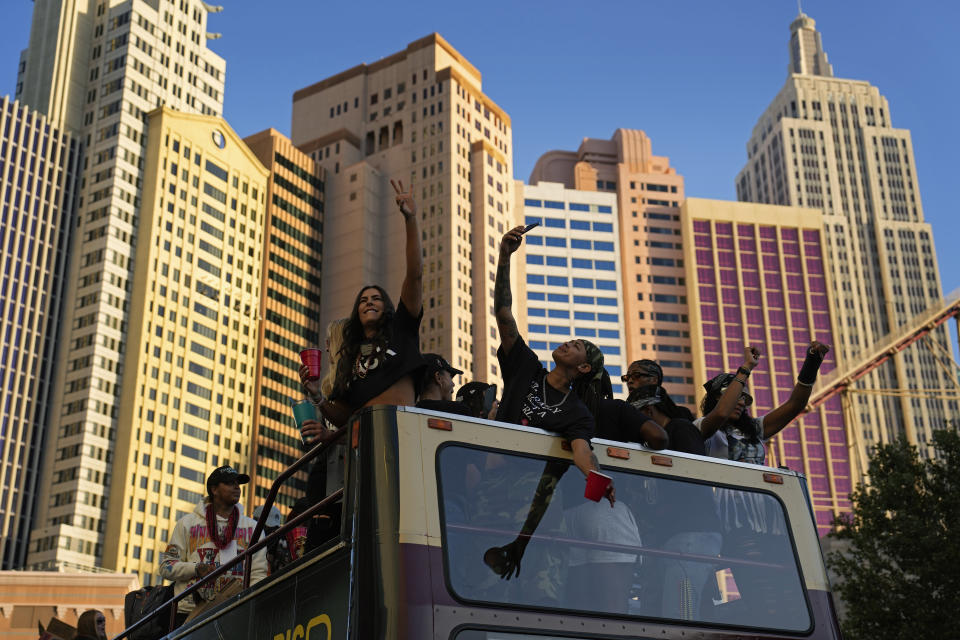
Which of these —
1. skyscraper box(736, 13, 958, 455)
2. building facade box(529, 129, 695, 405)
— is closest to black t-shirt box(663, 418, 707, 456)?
building facade box(529, 129, 695, 405)

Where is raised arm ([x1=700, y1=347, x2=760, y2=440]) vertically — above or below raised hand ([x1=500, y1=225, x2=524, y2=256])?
below

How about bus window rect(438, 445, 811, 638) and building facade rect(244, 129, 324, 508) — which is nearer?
bus window rect(438, 445, 811, 638)

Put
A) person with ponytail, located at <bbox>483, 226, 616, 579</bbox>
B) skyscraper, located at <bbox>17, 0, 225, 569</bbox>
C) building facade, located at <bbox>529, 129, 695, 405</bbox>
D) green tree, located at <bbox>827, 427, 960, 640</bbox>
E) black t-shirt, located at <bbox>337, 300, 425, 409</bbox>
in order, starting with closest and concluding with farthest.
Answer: person with ponytail, located at <bbox>483, 226, 616, 579</bbox> < black t-shirt, located at <bbox>337, 300, 425, 409</bbox> < green tree, located at <bbox>827, 427, 960, 640</bbox> < skyscraper, located at <bbox>17, 0, 225, 569</bbox> < building facade, located at <bbox>529, 129, 695, 405</bbox>

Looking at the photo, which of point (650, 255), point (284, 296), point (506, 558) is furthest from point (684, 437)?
point (650, 255)

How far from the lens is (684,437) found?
650 cm

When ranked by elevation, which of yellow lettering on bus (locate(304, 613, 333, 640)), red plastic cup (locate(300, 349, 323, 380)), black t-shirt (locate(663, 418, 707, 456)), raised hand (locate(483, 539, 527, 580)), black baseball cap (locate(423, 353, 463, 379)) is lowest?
yellow lettering on bus (locate(304, 613, 333, 640))

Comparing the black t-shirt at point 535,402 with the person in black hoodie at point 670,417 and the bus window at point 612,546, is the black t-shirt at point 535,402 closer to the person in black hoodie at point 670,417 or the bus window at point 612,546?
the bus window at point 612,546

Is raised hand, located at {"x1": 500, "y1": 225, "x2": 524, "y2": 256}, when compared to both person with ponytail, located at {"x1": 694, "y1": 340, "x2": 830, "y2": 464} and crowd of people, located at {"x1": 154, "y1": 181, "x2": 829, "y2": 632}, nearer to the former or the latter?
crowd of people, located at {"x1": 154, "y1": 181, "x2": 829, "y2": 632}

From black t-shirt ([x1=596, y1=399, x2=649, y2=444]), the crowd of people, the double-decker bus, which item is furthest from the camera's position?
black t-shirt ([x1=596, y1=399, x2=649, y2=444])

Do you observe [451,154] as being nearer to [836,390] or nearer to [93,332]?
[93,332]

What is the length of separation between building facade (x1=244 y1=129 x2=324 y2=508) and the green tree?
81.9 metres

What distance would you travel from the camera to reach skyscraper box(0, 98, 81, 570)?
90.8 metres

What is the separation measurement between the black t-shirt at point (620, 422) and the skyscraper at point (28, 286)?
91.9 meters

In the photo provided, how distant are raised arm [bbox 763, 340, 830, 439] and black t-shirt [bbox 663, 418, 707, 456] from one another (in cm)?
127
